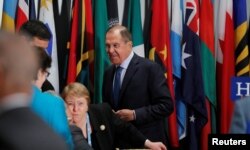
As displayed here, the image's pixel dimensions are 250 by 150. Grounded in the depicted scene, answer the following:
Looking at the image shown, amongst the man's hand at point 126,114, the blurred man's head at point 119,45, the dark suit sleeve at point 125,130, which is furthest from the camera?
the blurred man's head at point 119,45

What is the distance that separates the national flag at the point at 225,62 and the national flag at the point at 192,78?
0.67 ft

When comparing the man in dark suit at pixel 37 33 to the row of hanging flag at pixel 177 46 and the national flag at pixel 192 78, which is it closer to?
the row of hanging flag at pixel 177 46

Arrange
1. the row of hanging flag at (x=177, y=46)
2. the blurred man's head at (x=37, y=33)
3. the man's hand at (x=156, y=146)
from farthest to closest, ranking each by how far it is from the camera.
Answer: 1. the row of hanging flag at (x=177, y=46)
2. the man's hand at (x=156, y=146)
3. the blurred man's head at (x=37, y=33)

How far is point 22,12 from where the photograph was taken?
5.07m

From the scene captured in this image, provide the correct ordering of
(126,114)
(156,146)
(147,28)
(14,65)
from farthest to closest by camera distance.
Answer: (147,28) < (126,114) < (156,146) < (14,65)

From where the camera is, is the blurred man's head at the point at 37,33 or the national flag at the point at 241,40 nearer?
the blurred man's head at the point at 37,33

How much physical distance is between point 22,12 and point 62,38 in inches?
16.6

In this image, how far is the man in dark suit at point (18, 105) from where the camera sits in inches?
47.4

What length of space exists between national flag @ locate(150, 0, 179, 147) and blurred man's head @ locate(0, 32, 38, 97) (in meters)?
4.08

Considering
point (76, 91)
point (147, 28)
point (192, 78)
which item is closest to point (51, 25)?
point (147, 28)

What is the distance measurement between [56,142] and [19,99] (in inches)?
4.3

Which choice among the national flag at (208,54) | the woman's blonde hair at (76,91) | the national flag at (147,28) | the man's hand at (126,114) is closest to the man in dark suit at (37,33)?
the woman's blonde hair at (76,91)

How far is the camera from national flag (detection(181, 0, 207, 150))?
5.33 meters

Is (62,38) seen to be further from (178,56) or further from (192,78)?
(192,78)
